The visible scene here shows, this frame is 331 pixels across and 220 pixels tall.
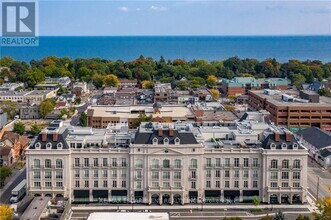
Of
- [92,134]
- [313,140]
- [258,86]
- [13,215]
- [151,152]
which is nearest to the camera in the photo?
[13,215]

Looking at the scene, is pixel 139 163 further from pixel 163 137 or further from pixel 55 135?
pixel 55 135

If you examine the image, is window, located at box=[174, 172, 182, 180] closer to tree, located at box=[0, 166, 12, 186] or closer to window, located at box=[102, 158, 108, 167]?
window, located at box=[102, 158, 108, 167]

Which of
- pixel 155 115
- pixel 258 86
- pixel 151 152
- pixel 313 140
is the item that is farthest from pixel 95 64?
pixel 151 152

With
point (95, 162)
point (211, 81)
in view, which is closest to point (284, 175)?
point (95, 162)

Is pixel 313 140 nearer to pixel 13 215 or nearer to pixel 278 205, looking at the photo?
pixel 278 205

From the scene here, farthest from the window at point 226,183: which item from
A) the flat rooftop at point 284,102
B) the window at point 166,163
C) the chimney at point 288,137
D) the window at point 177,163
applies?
the flat rooftop at point 284,102

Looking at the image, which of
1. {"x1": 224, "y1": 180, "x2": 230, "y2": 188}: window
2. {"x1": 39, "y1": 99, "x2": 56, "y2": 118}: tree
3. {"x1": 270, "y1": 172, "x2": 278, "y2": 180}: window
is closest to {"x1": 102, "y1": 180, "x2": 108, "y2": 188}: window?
{"x1": 224, "y1": 180, "x2": 230, "y2": 188}: window
